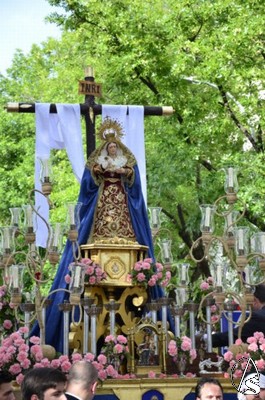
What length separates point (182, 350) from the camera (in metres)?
11.4

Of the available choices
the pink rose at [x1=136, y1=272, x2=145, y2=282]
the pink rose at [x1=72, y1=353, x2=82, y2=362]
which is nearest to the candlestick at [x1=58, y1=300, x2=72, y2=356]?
the pink rose at [x1=72, y1=353, x2=82, y2=362]

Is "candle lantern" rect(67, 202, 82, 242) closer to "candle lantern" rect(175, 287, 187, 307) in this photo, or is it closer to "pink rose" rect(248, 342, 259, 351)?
"candle lantern" rect(175, 287, 187, 307)

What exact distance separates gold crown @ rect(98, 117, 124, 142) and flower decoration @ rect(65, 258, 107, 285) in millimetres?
1518

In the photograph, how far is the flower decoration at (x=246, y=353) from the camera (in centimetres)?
1057

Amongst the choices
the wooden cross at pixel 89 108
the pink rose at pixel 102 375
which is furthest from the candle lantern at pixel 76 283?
the wooden cross at pixel 89 108

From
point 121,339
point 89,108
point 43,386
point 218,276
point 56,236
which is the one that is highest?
point 89,108

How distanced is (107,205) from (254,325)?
2258 millimetres

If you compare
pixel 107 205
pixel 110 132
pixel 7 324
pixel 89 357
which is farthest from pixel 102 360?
pixel 110 132

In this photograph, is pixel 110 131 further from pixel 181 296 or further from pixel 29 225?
pixel 181 296

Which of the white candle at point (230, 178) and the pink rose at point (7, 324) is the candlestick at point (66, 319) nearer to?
the pink rose at point (7, 324)

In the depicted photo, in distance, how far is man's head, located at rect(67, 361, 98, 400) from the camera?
7031mm

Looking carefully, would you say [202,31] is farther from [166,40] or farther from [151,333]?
[151,333]

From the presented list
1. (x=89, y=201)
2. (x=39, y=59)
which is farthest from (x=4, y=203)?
(x=89, y=201)

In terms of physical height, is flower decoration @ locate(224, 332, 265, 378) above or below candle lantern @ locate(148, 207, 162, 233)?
below
